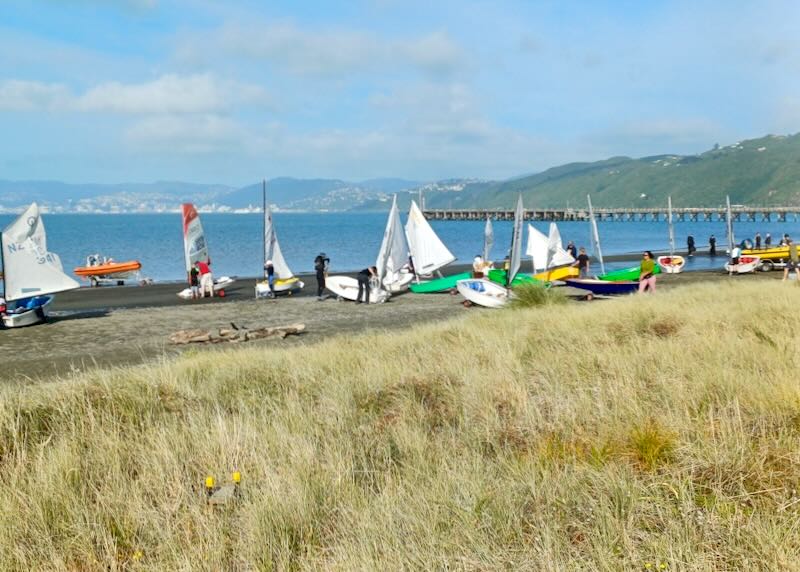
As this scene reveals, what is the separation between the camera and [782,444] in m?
4.67

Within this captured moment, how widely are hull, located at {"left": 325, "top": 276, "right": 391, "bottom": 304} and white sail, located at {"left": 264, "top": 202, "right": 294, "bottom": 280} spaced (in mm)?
3594

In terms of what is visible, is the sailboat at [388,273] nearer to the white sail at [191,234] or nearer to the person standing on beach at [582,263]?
the white sail at [191,234]

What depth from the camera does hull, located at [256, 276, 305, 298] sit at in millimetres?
27422

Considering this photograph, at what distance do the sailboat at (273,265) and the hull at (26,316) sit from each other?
8627 mm

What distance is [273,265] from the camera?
29203 millimetres

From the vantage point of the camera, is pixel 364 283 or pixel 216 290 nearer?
pixel 364 283

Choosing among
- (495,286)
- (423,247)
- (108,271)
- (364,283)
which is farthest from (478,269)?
(108,271)

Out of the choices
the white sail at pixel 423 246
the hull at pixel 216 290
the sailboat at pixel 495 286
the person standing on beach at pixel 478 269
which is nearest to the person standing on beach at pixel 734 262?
the person standing on beach at pixel 478 269

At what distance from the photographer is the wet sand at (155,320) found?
1495 cm

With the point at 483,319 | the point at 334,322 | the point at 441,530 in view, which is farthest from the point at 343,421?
the point at 334,322

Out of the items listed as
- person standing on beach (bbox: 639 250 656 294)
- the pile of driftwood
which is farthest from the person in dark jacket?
person standing on beach (bbox: 639 250 656 294)

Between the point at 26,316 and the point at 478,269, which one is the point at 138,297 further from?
the point at 478,269

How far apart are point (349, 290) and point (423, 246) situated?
18.7 ft

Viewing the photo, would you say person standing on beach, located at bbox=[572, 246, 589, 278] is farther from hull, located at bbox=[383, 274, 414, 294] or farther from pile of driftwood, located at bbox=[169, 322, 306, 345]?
pile of driftwood, located at bbox=[169, 322, 306, 345]
